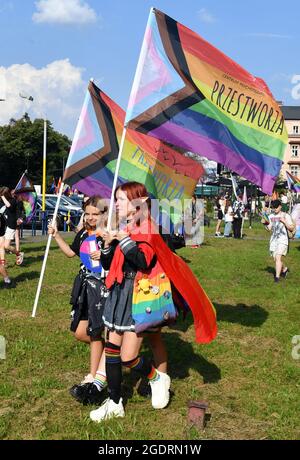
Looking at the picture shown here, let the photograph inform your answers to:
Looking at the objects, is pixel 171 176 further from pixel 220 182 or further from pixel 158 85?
pixel 220 182

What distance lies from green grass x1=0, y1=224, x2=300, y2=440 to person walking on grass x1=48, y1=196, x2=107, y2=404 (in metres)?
0.31

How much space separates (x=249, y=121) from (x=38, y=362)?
3.21 m

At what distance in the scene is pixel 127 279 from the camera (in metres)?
4.12

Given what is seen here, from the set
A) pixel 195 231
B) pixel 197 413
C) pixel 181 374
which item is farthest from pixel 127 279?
pixel 195 231

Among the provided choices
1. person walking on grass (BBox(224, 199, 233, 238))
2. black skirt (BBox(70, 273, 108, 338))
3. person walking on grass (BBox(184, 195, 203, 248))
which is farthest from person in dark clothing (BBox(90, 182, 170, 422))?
person walking on grass (BBox(224, 199, 233, 238))

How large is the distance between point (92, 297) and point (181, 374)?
1330 mm

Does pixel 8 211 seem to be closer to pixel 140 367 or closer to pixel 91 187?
pixel 91 187

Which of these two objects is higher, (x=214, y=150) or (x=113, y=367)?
(x=214, y=150)

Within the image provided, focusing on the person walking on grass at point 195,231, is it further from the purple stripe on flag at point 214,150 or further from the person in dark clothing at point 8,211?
the purple stripe on flag at point 214,150

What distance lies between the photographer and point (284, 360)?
5793 mm

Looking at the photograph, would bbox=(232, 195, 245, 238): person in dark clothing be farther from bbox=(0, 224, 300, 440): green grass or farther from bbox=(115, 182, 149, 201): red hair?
bbox=(115, 182, 149, 201): red hair

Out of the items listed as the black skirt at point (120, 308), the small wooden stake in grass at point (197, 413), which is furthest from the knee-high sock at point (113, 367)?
the small wooden stake in grass at point (197, 413)

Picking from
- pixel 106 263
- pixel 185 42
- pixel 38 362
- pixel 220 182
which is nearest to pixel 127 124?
pixel 185 42

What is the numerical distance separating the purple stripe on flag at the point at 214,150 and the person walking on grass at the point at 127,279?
138cm
